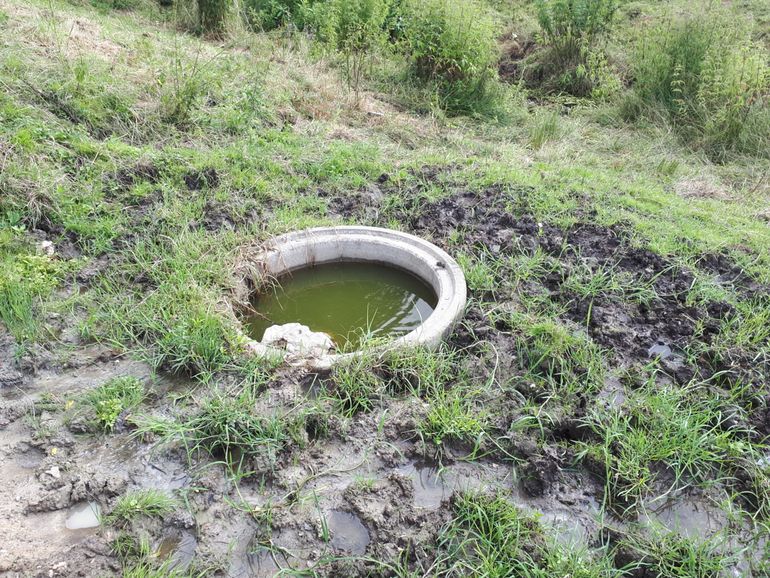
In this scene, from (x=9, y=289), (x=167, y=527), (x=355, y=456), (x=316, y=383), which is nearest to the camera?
(x=167, y=527)

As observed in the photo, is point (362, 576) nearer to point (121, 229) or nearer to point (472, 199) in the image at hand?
point (121, 229)

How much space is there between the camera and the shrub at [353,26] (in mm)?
7312

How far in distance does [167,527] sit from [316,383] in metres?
1.02

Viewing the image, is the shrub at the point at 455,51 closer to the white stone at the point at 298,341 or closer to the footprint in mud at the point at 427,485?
the white stone at the point at 298,341

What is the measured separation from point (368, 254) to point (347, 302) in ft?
1.63

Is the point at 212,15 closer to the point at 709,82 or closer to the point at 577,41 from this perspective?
the point at 577,41

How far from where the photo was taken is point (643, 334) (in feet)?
11.2

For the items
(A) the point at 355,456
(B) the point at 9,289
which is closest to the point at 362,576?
(A) the point at 355,456

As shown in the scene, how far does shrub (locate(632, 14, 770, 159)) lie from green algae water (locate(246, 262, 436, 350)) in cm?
462

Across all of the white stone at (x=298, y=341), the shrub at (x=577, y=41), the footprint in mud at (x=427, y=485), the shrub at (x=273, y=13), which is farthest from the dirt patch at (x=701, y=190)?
the shrub at (x=273, y=13)

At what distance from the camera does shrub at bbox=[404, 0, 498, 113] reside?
7.00 metres

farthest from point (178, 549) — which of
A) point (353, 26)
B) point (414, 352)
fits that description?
point (353, 26)

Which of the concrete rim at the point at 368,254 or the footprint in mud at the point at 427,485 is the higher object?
the concrete rim at the point at 368,254

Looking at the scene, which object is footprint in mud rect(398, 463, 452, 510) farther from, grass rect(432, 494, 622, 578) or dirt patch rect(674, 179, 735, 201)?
dirt patch rect(674, 179, 735, 201)
